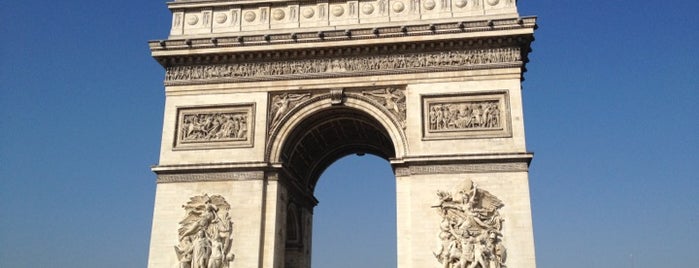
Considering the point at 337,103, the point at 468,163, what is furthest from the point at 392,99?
the point at 468,163

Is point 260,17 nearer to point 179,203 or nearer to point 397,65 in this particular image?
point 397,65

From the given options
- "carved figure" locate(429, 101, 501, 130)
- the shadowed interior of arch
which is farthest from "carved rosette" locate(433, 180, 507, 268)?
the shadowed interior of arch

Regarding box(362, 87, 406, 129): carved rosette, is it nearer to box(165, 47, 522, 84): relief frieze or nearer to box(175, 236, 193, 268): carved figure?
box(165, 47, 522, 84): relief frieze

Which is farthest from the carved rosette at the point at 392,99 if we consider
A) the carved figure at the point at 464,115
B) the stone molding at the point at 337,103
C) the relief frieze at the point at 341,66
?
the carved figure at the point at 464,115

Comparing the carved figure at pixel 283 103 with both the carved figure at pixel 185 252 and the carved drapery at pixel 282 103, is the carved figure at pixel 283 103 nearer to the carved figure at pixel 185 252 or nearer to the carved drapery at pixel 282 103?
the carved drapery at pixel 282 103

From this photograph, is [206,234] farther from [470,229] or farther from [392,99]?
[470,229]

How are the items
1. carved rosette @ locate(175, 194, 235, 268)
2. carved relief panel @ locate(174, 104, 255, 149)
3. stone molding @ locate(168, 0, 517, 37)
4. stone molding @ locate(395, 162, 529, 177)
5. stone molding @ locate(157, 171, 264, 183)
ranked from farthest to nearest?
stone molding @ locate(168, 0, 517, 37)
carved relief panel @ locate(174, 104, 255, 149)
stone molding @ locate(157, 171, 264, 183)
carved rosette @ locate(175, 194, 235, 268)
stone molding @ locate(395, 162, 529, 177)
